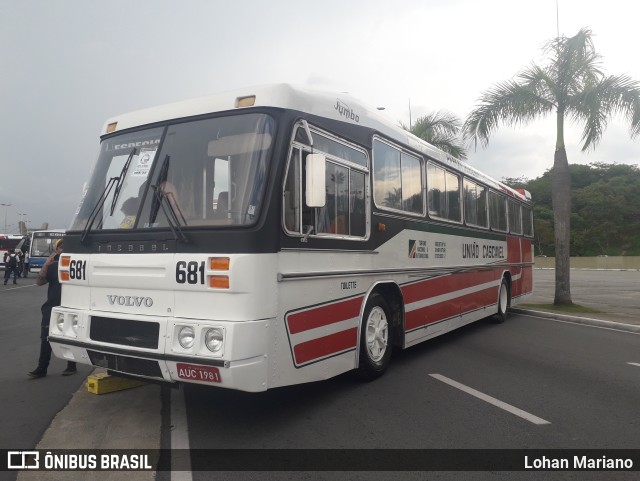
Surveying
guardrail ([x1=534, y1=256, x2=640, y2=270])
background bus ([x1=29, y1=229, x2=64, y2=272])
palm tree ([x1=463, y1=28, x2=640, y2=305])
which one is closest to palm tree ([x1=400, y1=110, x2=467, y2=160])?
palm tree ([x1=463, y1=28, x2=640, y2=305])

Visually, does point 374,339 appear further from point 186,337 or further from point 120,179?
point 120,179

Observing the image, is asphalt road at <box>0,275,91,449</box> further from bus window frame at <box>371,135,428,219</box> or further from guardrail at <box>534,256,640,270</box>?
guardrail at <box>534,256,640,270</box>

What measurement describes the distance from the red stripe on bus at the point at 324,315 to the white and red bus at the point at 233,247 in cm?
2

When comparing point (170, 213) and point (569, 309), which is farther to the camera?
point (569, 309)

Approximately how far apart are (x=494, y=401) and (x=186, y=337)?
3.43m

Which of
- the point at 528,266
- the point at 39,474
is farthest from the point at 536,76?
the point at 39,474

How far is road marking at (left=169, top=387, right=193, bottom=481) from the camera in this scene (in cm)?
380

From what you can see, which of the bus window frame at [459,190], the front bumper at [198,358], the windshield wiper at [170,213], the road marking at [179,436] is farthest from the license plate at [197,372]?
the bus window frame at [459,190]

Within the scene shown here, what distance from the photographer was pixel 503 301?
39.8 ft

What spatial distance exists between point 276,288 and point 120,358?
1.53 metres

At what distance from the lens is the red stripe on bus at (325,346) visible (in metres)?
4.77

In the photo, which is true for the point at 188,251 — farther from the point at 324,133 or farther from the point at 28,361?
the point at 28,361

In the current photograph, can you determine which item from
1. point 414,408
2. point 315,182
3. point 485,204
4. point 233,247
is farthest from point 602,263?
point 233,247

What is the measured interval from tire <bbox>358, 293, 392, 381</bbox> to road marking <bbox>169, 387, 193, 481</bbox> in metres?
2.06
